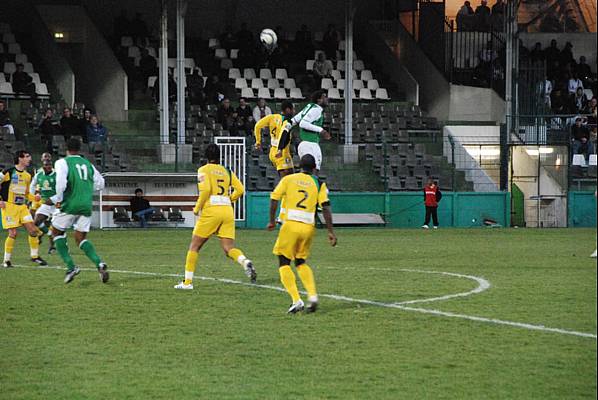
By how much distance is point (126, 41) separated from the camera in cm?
4181

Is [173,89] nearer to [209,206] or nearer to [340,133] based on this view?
[340,133]

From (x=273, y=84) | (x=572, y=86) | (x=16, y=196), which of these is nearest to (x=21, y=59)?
(x=273, y=84)

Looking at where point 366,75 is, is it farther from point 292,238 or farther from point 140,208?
point 292,238

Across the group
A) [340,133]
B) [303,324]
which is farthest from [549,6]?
[340,133]

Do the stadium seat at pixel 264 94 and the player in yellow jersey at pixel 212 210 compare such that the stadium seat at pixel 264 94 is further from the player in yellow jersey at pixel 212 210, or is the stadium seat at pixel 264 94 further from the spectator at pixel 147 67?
the player in yellow jersey at pixel 212 210

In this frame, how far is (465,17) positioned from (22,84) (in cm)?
1599

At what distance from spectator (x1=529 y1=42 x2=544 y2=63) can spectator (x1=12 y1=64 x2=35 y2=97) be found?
1620cm

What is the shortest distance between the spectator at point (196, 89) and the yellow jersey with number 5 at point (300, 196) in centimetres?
2680

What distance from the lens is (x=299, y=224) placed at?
12281 millimetres

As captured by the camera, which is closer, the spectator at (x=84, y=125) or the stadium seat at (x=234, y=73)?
the spectator at (x=84, y=125)

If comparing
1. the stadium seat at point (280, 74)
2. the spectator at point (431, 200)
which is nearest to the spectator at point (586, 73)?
the spectator at point (431, 200)

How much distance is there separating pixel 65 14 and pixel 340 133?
10872 millimetres

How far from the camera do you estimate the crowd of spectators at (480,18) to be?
41.4 metres

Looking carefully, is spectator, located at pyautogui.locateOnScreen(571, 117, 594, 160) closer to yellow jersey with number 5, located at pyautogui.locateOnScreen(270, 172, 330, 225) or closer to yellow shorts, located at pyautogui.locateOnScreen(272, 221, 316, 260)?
yellow jersey with number 5, located at pyautogui.locateOnScreen(270, 172, 330, 225)
